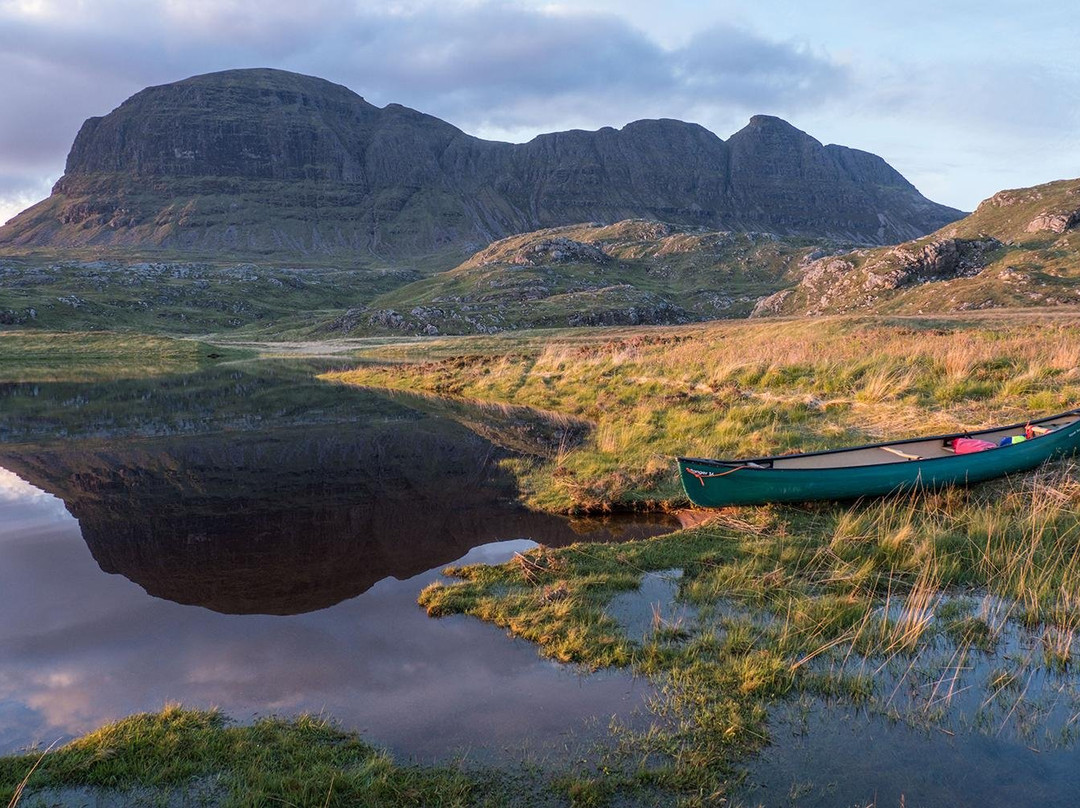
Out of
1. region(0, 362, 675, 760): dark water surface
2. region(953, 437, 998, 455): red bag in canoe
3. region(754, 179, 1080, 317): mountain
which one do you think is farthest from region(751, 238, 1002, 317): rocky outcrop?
region(0, 362, 675, 760): dark water surface

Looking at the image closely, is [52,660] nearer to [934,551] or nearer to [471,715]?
[471,715]

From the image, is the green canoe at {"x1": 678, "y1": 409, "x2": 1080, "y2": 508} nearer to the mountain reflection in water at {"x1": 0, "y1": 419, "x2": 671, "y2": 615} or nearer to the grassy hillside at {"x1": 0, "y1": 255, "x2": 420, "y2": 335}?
the mountain reflection in water at {"x1": 0, "y1": 419, "x2": 671, "y2": 615}

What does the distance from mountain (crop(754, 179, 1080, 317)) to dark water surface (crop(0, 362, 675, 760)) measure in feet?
261

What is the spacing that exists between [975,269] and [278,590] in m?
112

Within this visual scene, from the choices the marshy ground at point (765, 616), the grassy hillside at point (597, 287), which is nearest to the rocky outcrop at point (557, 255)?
the grassy hillside at point (597, 287)

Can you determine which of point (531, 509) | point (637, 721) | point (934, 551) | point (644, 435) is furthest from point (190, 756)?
point (644, 435)

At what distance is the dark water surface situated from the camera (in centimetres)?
729

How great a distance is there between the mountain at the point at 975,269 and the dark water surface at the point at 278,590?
261ft

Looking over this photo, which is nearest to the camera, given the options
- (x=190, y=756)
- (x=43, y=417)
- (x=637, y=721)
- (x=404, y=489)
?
(x=190, y=756)

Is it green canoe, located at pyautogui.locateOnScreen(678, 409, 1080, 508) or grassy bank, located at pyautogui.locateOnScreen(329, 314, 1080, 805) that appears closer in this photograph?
grassy bank, located at pyautogui.locateOnScreen(329, 314, 1080, 805)

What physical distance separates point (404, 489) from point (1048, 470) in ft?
48.0

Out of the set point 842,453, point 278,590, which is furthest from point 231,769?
point 842,453

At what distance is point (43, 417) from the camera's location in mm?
31406

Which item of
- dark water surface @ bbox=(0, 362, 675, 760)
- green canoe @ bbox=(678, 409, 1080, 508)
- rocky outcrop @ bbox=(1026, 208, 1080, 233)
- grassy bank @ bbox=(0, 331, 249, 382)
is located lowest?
dark water surface @ bbox=(0, 362, 675, 760)
